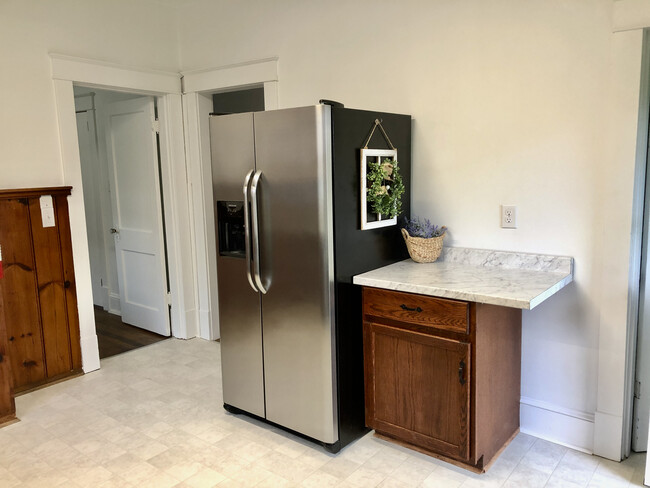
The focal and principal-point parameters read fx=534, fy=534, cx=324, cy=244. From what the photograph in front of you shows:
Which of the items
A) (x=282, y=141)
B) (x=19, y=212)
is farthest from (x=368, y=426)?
(x=19, y=212)

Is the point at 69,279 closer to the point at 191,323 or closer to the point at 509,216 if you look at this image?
the point at 191,323

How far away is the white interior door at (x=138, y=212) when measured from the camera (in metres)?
4.21

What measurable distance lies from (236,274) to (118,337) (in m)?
2.08

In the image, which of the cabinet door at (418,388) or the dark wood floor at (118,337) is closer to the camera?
the cabinet door at (418,388)

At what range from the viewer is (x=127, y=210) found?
449 centimetres

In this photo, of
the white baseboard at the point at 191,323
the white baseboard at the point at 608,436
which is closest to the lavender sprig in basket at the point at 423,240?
the white baseboard at the point at 608,436

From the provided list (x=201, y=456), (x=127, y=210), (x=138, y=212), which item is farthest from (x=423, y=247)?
(x=127, y=210)

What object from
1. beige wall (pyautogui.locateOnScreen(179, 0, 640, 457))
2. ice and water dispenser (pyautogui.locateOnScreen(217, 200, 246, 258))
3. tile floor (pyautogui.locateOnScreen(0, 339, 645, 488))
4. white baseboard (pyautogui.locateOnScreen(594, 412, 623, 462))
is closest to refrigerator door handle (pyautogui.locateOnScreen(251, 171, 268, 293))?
ice and water dispenser (pyautogui.locateOnScreen(217, 200, 246, 258))

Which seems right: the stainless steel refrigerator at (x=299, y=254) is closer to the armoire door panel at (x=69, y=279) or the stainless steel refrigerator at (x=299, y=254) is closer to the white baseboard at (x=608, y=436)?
the white baseboard at (x=608, y=436)

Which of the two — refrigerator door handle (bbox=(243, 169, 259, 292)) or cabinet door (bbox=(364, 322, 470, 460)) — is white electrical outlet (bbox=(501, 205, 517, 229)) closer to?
cabinet door (bbox=(364, 322, 470, 460))

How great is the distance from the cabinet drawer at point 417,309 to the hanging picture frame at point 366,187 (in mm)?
346

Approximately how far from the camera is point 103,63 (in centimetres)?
369

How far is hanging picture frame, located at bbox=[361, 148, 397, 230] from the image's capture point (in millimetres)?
2561

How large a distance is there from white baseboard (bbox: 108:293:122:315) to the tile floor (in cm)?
176
